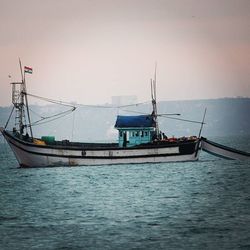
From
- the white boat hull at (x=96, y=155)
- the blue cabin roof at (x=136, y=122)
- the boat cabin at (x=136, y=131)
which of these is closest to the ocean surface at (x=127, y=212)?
the white boat hull at (x=96, y=155)

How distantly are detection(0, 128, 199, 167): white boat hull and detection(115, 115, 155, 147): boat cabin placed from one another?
202 centimetres

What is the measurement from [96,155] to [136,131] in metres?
5.64

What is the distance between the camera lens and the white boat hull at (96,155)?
7425 centimetres

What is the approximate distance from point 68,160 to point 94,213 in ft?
111

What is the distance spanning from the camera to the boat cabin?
7606 cm

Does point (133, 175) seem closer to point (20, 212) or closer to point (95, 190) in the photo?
point (95, 190)

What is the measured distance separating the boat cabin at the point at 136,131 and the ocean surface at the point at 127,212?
15.2 ft

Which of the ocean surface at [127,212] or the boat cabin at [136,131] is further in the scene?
the boat cabin at [136,131]

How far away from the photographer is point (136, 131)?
251ft

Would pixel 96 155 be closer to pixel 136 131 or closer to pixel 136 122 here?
pixel 136 131

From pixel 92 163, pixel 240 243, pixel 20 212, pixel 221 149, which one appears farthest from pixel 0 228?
pixel 221 149

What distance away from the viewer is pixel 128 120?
254 feet

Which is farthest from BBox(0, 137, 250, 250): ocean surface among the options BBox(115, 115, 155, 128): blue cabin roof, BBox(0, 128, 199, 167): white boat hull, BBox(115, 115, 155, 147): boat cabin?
BBox(115, 115, 155, 128): blue cabin roof

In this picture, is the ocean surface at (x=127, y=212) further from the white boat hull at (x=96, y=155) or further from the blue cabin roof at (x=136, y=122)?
the blue cabin roof at (x=136, y=122)
